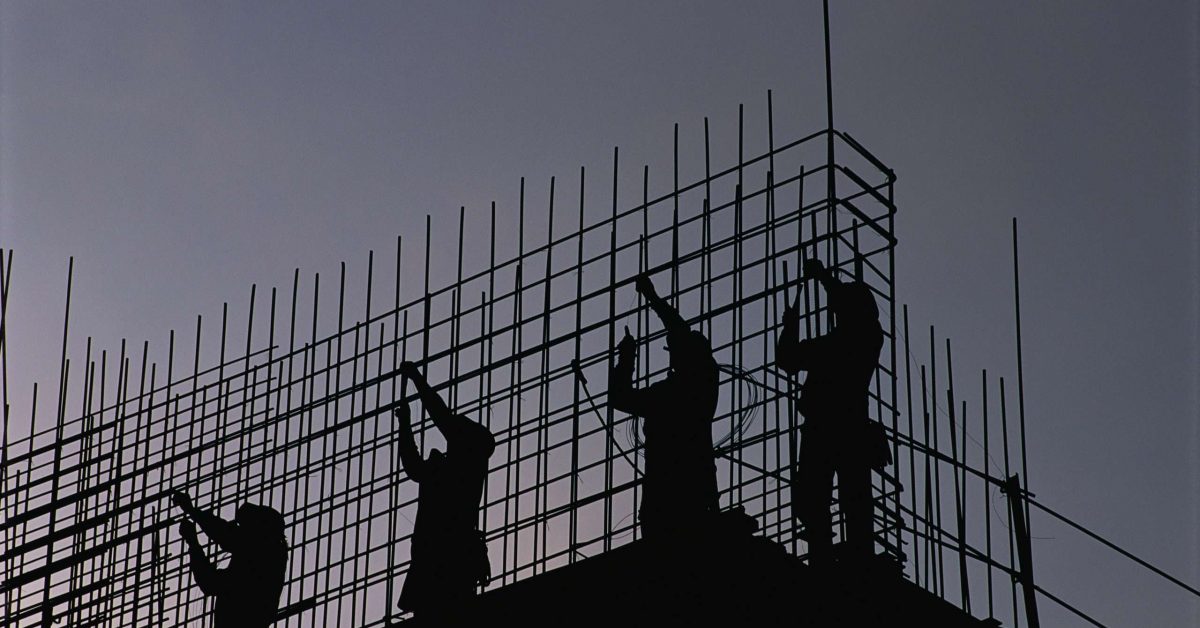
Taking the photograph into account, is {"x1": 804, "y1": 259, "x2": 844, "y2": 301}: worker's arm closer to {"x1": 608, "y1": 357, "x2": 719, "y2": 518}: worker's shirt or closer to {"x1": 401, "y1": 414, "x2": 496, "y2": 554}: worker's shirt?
{"x1": 608, "y1": 357, "x2": 719, "y2": 518}: worker's shirt

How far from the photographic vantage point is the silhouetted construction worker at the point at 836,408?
37.8 ft

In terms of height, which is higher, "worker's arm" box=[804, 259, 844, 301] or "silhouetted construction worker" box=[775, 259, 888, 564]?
"worker's arm" box=[804, 259, 844, 301]

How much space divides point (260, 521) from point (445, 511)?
6.15 feet

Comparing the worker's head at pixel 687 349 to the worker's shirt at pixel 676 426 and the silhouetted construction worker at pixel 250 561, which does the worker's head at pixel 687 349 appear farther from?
the silhouetted construction worker at pixel 250 561

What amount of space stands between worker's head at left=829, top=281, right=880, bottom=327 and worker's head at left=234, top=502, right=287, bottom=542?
185 inches

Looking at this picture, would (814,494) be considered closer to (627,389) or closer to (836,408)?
(836,408)

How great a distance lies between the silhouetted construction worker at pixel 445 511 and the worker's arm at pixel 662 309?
1.77 metres

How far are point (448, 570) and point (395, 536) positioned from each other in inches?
65.3

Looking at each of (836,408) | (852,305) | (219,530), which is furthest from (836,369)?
(219,530)

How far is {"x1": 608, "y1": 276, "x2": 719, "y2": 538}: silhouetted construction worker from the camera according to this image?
11.4 metres

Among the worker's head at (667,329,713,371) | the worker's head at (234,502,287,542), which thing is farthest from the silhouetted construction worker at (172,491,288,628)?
the worker's head at (667,329,713,371)

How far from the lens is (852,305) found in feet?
38.7

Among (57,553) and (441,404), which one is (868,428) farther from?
(57,553)

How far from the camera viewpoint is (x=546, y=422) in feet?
43.8
